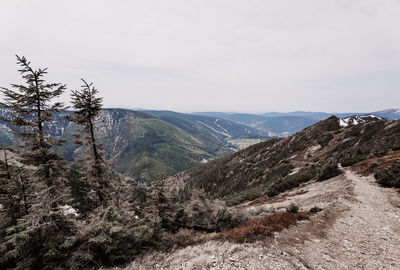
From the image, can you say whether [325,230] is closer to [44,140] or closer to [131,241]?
[131,241]

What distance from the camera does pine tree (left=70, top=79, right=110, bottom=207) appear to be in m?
14.2

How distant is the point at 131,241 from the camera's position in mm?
10367

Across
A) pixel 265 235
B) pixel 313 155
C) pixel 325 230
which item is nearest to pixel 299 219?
pixel 325 230

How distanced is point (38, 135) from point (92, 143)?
11.6ft

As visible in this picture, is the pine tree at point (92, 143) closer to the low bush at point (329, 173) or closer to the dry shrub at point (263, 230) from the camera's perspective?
the dry shrub at point (263, 230)

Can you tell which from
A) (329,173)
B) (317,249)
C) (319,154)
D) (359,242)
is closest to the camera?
(317,249)

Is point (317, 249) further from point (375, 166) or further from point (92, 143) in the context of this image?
point (375, 166)

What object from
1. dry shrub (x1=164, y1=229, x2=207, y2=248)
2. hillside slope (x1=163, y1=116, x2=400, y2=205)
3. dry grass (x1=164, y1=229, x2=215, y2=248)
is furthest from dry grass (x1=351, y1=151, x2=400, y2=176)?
dry shrub (x1=164, y1=229, x2=207, y2=248)

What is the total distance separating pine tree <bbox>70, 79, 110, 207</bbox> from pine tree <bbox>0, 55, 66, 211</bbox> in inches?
76.1

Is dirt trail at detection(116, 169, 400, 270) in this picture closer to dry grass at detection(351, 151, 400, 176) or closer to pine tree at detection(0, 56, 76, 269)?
pine tree at detection(0, 56, 76, 269)

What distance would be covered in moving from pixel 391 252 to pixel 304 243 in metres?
3.80

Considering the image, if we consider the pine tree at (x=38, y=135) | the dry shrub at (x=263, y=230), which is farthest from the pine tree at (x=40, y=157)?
the dry shrub at (x=263, y=230)

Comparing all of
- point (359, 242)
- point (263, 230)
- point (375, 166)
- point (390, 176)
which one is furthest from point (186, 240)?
point (375, 166)

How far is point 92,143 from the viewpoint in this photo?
14.4 metres
